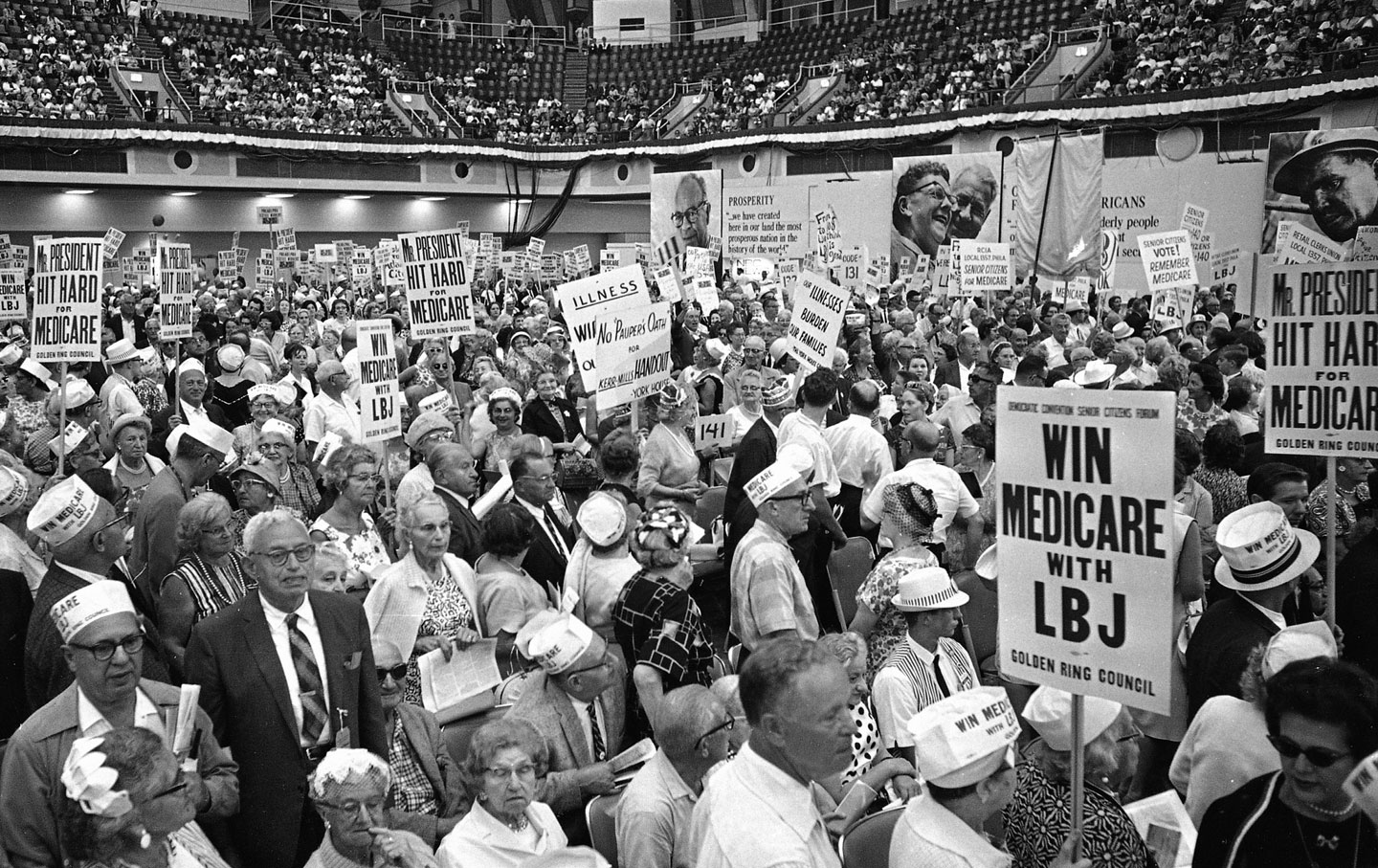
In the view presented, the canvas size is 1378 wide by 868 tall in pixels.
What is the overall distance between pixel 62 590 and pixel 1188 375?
6982 millimetres

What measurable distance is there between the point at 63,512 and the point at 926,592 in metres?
2.95

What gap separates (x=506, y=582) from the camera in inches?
200

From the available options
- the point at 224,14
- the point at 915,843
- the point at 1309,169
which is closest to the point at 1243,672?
the point at 915,843

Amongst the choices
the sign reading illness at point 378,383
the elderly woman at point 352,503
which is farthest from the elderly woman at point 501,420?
the elderly woman at point 352,503

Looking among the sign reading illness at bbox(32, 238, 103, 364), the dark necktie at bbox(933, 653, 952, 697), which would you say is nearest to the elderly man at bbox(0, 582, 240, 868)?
the dark necktie at bbox(933, 653, 952, 697)

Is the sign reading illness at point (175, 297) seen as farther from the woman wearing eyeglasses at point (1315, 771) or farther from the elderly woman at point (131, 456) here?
the woman wearing eyeglasses at point (1315, 771)

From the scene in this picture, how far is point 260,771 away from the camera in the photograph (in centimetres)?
400

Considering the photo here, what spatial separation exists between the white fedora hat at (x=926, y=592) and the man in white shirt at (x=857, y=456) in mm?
3152

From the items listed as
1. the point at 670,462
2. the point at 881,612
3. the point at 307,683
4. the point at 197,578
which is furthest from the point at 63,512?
the point at 670,462

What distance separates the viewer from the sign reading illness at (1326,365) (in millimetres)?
5305

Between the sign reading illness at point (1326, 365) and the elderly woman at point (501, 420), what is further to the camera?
the elderly woman at point (501, 420)

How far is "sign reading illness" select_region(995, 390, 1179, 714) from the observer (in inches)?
128

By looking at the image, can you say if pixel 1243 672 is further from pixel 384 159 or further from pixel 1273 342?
pixel 384 159

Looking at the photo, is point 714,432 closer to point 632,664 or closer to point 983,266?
point 632,664
